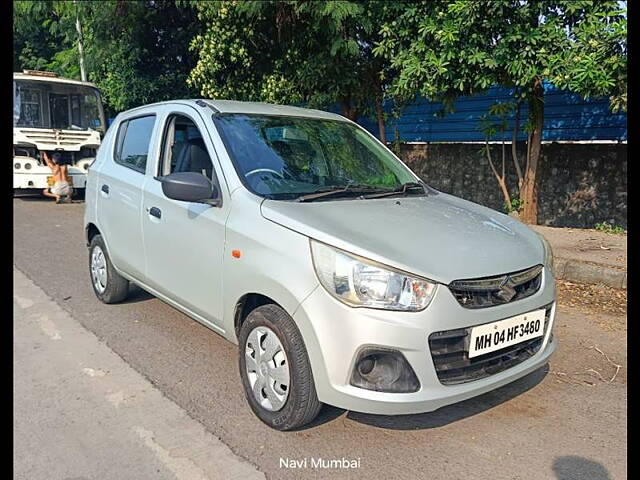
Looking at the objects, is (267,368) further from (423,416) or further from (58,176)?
(58,176)

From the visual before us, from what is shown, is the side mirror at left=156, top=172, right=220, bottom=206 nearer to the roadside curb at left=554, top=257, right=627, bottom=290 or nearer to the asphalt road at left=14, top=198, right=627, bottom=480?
the asphalt road at left=14, top=198, right=627, bottom=480

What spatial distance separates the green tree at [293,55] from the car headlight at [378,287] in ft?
18.4

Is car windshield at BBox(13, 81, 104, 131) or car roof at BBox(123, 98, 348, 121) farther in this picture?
car windshield at BBox(13, 81, 104, 131)

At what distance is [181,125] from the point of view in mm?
3881

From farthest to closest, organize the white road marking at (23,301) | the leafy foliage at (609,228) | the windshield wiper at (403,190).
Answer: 1. the leafy foliage at (609,228)
2. the white road marking at (23,301)
3. the windshield wiper at (403,190)

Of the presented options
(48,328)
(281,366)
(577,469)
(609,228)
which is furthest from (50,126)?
(577,469)

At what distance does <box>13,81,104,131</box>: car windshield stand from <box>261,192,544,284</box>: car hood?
35.3ft

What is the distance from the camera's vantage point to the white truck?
11430 mm

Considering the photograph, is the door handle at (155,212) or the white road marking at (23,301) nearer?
the door handle at (155,212)

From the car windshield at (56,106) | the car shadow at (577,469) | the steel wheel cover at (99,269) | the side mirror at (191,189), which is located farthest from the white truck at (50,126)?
the car shadow at (577,469)

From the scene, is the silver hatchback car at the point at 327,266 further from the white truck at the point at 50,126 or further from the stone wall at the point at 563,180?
the white truck at the point at 50,126

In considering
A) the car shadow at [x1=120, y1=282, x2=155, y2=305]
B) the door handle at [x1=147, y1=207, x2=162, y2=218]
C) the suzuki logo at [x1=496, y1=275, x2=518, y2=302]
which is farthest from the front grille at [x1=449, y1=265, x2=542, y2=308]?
the car shadow at [x1=120, y1=282, x2=155, y2=305]

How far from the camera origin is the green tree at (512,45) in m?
5.78

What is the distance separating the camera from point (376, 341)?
245 cm
